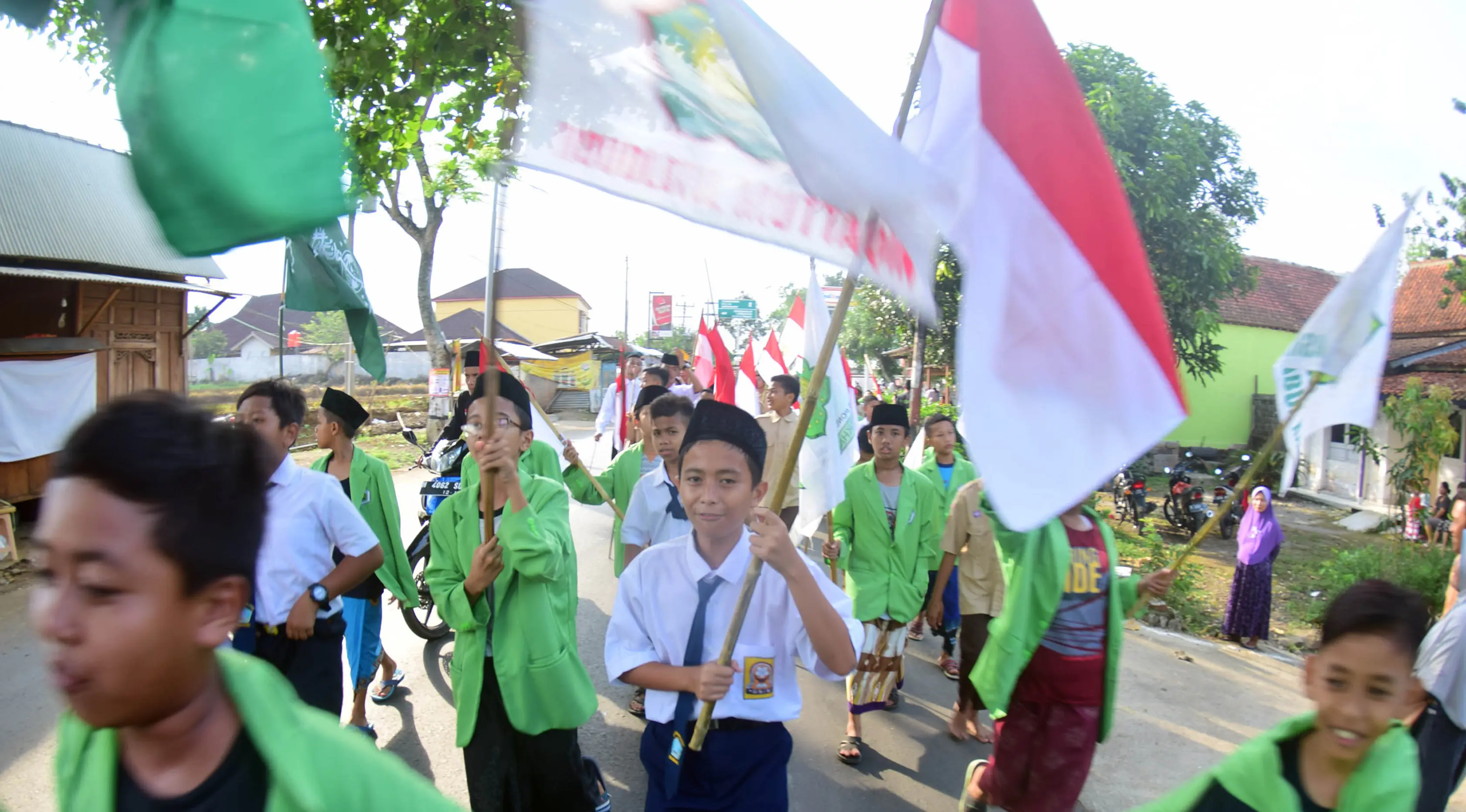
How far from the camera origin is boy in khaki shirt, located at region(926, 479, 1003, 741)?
477 centimetres

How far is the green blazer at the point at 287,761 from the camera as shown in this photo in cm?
110

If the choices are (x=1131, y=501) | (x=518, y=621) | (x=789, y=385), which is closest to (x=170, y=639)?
(x=518, y=621)

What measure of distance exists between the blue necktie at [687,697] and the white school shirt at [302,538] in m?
1.69

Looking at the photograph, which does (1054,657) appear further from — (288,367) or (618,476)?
(288,367)

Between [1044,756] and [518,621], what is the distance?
2151mm

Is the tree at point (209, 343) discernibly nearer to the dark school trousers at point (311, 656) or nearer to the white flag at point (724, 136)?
the dark school trousers at point (311, 656)

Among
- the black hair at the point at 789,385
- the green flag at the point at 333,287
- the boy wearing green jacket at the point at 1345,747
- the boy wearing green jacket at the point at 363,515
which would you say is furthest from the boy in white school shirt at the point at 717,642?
the black hair at the point at 789,385

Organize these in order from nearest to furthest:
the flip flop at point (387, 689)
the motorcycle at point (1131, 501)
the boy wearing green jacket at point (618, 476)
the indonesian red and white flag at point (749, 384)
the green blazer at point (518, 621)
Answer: the green blazer at point (518, 621) → the flip flop at point (387, 689) → the boy wearing green jacket at point (618, 476) → the indonesian red and white flag at point (749, 384) → the motorcycle at point (1131, 501)

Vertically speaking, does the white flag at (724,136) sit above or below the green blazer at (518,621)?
above

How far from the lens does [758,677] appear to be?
2.22 m

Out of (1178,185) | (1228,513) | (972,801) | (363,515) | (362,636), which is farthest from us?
(1178,185)

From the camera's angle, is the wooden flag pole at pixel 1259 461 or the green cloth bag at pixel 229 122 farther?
the wooden flag pole at pixel 1259 461

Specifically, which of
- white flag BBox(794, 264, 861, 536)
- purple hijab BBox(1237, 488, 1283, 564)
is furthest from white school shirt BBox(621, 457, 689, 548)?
purple hijab BBox(1237, 488, 1283, 564)

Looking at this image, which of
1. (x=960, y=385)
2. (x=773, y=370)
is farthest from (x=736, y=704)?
(x=773, y=370)
